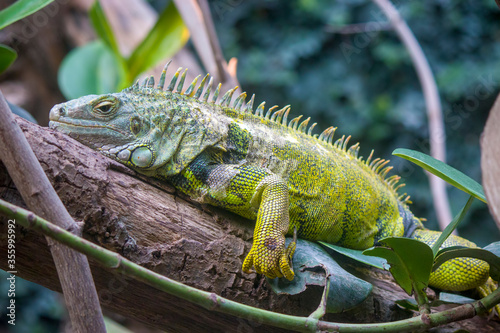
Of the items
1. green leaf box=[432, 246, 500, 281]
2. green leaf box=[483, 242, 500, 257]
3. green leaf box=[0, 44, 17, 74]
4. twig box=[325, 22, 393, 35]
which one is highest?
twig box=[325, 22, 393, 35]

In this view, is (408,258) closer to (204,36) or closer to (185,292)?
(185,292)

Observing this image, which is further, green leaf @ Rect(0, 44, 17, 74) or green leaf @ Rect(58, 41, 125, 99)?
green leaf @ Rect(58, 41, 125, 99)

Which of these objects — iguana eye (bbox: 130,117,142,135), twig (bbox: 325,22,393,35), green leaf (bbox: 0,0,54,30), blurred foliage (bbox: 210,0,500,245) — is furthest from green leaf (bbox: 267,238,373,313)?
blurred foliage (bbox: 210,0,500,245)

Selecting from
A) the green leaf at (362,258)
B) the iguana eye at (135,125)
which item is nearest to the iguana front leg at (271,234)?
the green leaf at (362,258)

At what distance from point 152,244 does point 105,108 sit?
0.99m

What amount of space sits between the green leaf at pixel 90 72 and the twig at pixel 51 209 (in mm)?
4008

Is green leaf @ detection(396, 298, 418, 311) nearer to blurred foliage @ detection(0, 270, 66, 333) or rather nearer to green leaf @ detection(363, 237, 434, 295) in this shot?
green leaf @ detection(363, 237, 434, 295)

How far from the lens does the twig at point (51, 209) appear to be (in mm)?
1791

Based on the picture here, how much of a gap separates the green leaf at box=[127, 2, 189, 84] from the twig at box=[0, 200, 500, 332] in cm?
485

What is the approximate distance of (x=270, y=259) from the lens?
8.29 feet

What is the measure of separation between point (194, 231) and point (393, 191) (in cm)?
210

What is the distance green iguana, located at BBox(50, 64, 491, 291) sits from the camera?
2785 mm

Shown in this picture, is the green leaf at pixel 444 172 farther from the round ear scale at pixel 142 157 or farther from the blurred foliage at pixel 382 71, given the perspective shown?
the blurred foliage at pixel 382 71

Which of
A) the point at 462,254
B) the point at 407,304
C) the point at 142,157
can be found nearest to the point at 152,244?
the point at 142,157
